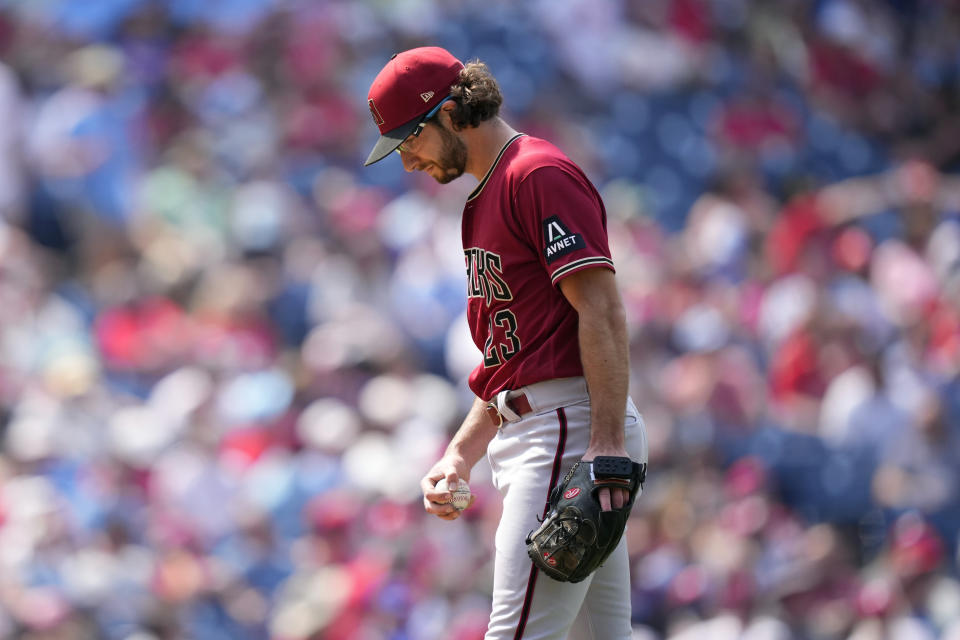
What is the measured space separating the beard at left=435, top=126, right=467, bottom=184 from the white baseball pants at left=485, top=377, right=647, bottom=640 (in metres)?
0.55

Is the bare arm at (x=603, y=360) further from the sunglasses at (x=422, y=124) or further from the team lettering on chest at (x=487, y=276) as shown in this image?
the sunglasses at (x=422, y=124)

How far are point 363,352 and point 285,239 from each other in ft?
4.87

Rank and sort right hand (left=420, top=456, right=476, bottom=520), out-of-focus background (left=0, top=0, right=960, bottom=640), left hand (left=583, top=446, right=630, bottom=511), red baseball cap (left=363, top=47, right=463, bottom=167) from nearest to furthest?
left hand (left=583, top=446, right=630, bottom=511) → red baseball cap (left=363, top=47, right=463, bottom=167) → right hand (left=420, top=456, right=476, bottom=520) → out-of-focus background (left=0, top=0, right=960, bottom=640)

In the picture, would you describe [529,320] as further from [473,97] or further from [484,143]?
[473,97]

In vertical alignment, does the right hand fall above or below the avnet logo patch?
below

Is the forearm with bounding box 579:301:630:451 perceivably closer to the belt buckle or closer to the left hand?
the left hand

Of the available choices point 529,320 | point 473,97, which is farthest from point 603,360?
point 473,97

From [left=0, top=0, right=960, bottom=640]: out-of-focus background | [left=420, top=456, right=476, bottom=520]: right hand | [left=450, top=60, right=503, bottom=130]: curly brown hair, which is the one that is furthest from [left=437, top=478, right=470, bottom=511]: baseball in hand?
[left=0, top=0, right=960, bottom=640]: out-of-focus background

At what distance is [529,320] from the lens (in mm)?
2910

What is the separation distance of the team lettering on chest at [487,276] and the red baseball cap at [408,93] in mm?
325

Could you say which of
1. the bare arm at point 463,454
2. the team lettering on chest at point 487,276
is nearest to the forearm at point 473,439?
the bare arm at point 463,454

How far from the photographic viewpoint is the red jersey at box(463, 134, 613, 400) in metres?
2.77

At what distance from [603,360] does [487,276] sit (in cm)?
40

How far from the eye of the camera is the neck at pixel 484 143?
9.74 feet
